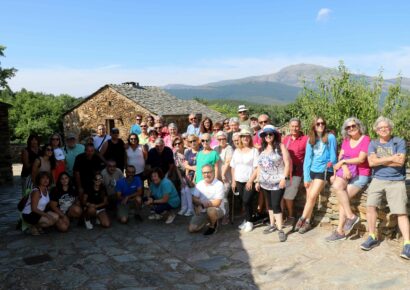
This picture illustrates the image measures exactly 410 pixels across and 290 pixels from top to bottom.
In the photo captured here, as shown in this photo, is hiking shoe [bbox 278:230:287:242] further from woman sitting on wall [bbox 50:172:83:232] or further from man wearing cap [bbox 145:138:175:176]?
woman sitting on wall [bbox 50:172:83:232]

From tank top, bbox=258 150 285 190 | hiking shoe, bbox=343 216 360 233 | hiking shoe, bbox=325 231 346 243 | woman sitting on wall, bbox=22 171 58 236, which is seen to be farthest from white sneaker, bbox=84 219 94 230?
hiking shoe, bbox=343 216 360 233

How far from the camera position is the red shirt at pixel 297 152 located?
604 centimetres

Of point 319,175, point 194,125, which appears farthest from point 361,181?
point 194,125

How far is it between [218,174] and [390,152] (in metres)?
2.99

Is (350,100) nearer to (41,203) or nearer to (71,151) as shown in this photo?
(71,151)

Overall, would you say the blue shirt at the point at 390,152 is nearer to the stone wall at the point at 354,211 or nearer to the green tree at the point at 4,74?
the stone wall at the point at 354,211

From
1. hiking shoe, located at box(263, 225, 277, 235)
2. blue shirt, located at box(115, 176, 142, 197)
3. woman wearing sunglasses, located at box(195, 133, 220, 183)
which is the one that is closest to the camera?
hiking shoe, located at box(263, 225, 277, 235)

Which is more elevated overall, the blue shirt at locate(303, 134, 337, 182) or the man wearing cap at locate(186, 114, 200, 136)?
the man wearing cap at locate(186, 114, 200, 136)

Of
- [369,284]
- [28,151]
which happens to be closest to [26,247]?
[28,151]

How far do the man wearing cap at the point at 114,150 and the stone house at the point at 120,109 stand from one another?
20.1 metres

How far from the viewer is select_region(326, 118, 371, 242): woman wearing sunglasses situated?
17.6 ft

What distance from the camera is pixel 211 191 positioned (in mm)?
6477

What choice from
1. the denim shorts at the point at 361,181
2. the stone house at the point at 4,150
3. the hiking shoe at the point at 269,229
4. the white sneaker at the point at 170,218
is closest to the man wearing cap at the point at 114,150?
the white sneaker at the point at 170,218

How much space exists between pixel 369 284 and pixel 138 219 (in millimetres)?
4500
